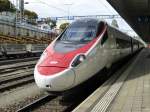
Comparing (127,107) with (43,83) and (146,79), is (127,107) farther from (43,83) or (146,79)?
(146,79)

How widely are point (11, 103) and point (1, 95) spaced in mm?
1550

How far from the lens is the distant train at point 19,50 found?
139 ft

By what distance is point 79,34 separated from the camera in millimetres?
14195

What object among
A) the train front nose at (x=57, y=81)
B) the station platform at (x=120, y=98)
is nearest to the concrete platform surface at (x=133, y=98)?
the station platform at (x=120, y=98)

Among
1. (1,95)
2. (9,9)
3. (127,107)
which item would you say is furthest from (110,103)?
(9,9)

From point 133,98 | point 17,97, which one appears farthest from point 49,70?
point 17,97

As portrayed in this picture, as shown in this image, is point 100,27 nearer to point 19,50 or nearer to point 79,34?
point 79,34

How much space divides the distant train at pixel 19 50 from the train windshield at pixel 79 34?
91.4ft

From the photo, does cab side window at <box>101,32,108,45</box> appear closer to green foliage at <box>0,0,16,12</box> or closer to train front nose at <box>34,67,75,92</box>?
train front nose at <box>34,67,75,92</box>

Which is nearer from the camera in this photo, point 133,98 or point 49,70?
point 133,98

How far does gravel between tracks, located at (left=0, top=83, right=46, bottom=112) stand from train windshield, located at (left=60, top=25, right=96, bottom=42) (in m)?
2.19

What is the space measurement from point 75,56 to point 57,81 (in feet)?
4.58

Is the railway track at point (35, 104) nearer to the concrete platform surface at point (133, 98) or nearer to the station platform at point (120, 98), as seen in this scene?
the station platform at point (120, 98)

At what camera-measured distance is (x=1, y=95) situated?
1380cm
